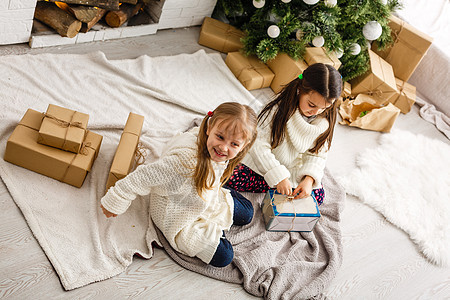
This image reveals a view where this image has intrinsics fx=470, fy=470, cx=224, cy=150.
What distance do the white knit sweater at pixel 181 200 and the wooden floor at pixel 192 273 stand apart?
0.43 ft

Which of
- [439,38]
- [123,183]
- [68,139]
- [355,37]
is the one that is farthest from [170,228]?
[439,38]

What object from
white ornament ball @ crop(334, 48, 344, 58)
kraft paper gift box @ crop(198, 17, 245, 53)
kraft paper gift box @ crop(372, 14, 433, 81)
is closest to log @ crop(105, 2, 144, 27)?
kraft paper gift box @ crop(198, 17, 245, 53)

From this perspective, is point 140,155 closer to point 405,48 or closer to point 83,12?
point 83,12

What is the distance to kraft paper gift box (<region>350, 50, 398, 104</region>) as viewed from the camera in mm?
2945

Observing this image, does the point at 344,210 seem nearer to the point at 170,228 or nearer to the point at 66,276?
the point at 170,228

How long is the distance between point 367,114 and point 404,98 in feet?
1.38

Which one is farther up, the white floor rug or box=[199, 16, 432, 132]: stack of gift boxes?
box=[199, 16, 432, 132]: stack of gift boxes

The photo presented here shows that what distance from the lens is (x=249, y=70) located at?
2.77m

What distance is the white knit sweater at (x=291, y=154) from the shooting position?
78.7 inches

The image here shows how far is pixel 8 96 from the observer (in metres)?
2.12

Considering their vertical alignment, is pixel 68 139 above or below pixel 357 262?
above

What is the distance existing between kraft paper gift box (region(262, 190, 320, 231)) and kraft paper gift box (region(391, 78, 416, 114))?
54.4 inches

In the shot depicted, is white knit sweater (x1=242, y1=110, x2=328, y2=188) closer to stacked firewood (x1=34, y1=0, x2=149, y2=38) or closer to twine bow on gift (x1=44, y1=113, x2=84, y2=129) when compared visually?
twine bow on gift (x1=44, y1=113, x2=84, y2=129)

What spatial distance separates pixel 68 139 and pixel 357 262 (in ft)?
4.46
